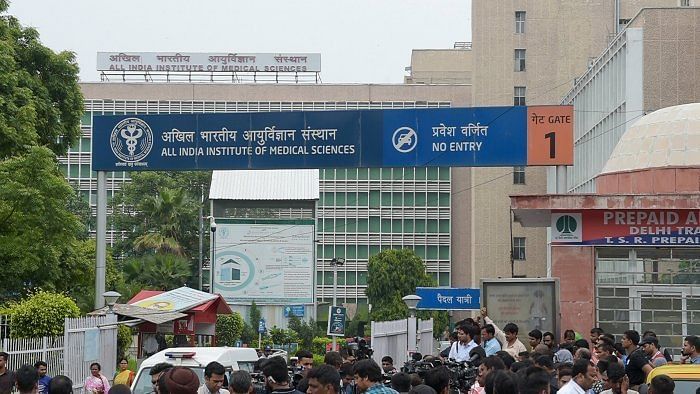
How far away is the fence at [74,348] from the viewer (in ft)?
65.1

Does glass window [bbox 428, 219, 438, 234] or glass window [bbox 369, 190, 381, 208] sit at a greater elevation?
glass window [bbox 369, 190, 381, 208]

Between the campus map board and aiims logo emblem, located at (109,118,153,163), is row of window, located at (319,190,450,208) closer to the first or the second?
the campus map board

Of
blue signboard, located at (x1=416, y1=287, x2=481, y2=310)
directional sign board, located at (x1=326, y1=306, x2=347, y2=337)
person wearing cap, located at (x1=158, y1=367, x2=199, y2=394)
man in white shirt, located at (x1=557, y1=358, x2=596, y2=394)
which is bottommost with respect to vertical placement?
directional sign board, located at (x1=326, y1=306, x2=347, y2=337)

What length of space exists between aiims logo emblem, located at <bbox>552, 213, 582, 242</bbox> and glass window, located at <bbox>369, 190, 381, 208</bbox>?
61.9 meters

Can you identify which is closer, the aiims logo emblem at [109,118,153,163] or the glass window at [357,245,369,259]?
the aiims logo emblem at [109,118,153,163]

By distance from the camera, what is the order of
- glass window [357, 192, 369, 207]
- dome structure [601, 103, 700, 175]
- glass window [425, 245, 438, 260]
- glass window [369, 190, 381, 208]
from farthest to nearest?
glass window [425, 245, 438, 260] < glass window [357, 192, 369, 207] < glass window [369, 190, 381, 208] < dome structure [601, 103, 700, 175]

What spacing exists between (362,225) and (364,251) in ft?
5.98

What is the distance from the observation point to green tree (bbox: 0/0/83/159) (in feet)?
110

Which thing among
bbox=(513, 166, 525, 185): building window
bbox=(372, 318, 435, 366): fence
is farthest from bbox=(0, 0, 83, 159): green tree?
bbox=(513, 166, 525, 185): building window

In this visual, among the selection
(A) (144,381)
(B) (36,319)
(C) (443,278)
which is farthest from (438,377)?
(C) (443,278)

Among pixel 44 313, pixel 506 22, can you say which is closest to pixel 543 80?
pixel 506 22

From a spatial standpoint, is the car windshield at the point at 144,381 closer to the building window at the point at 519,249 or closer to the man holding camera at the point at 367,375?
the man holding camera at the point at 367,375

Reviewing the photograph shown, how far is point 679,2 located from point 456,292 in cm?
4005

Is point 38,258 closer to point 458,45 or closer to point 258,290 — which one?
point 258,290
